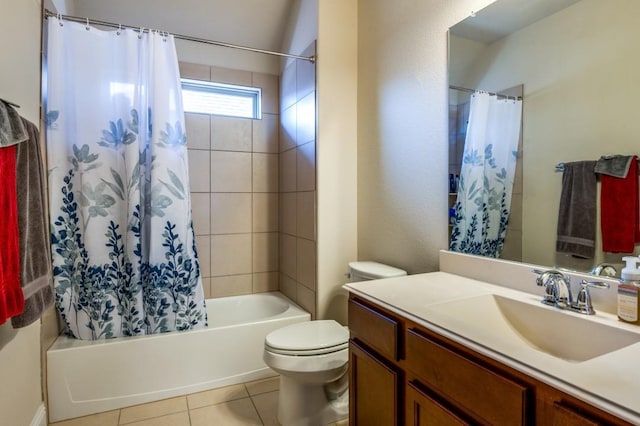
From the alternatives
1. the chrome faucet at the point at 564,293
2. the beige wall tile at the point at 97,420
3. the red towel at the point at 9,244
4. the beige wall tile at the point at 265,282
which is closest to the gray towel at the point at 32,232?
the red towel at the point at 9,244

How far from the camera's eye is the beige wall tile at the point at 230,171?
2.75m

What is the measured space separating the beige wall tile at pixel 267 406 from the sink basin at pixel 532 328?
4.04 feet

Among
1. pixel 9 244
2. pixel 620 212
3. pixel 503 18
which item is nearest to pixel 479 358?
pixel 620 212

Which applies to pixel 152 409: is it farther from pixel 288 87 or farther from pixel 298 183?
pixel 288 87

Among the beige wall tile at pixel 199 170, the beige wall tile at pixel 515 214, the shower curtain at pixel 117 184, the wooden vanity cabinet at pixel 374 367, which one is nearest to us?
the wooden vanity cabinet at pixel 374 367

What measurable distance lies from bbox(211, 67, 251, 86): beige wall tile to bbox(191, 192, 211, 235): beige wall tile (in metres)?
0.93

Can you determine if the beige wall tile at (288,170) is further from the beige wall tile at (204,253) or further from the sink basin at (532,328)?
the sink basin at (532,328)

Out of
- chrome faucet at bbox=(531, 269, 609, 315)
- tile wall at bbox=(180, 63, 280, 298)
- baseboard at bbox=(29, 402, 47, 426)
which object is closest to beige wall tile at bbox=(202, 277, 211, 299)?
tile wall at bbox=(180, 63, 280, 298)

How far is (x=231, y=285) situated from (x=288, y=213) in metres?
0.77

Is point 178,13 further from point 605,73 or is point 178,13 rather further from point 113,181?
point 605,73

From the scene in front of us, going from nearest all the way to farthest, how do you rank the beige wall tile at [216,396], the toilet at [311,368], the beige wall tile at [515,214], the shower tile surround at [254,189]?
the beige wall tile at [515,214] < the toilet at [311,368] < the beige wall tile at [216,396] < the shower tile surround at [254,189]

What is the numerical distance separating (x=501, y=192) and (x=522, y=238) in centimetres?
22

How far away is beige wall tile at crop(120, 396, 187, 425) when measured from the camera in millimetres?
1828

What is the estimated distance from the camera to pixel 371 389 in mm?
1240
